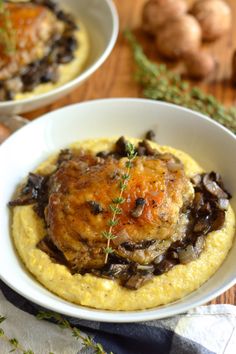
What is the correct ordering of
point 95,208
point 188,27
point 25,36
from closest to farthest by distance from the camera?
point 95,208 → point 25,36 → point 188,27

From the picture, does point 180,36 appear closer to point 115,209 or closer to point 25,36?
point 25,36

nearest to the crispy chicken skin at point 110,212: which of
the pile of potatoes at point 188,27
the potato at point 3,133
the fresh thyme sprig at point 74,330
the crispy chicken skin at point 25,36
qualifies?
the fresh thyme sprig at point 74,330

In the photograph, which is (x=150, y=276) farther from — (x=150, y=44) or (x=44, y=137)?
(x=150, y=44)

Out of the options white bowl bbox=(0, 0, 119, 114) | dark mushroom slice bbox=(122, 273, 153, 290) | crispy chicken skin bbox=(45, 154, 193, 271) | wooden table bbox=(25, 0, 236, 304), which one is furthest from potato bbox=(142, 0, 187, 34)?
dark mushroom slice bbox=(122, 273, 153, 290)

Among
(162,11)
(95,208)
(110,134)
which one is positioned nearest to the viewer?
(95,208)

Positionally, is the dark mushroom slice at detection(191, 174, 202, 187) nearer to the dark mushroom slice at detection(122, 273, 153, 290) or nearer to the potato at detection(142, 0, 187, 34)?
the dark mushroom slice at detection(122, 273, 153, 290)

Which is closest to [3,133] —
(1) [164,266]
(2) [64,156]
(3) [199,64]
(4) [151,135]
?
(2) [64,156]

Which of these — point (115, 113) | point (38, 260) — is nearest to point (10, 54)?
point (115, 113)
